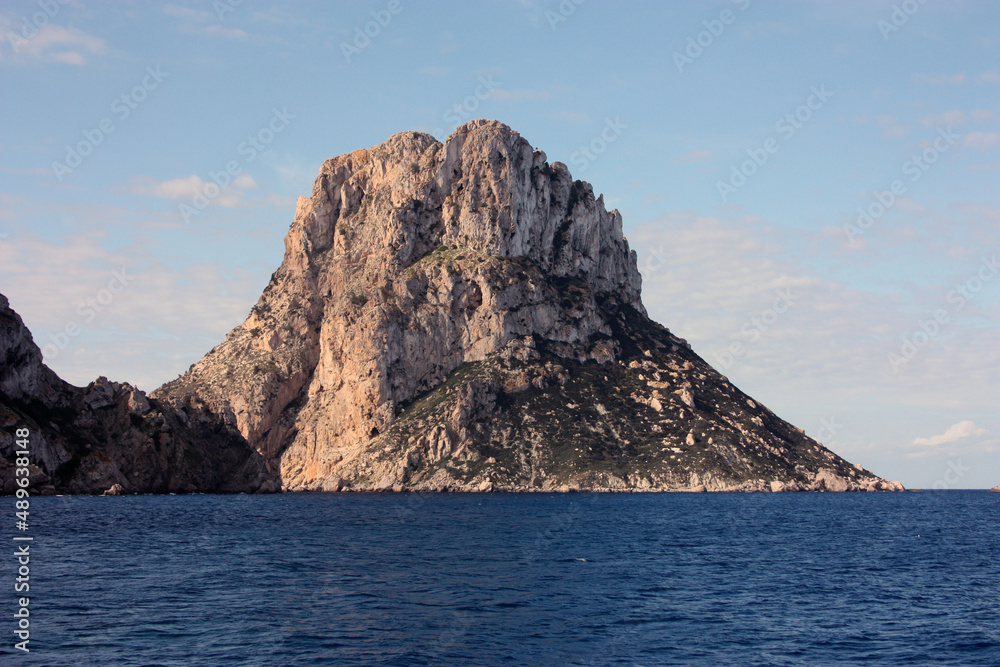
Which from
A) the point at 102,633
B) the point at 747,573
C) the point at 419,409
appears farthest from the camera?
the point at 419,409

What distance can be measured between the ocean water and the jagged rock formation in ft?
95.8

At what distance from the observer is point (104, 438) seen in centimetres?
13788

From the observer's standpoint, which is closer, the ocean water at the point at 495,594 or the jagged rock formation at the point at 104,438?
the ocean water at the point at 495,594

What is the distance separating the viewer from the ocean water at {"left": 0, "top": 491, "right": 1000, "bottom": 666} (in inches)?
→ 1446

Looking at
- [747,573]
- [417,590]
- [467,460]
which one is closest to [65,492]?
[467,460]

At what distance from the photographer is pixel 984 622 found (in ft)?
146

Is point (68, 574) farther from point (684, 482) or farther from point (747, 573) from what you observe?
point (684, 482)

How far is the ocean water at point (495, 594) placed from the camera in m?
36.7

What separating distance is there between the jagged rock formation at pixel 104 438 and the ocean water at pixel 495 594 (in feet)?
95.8

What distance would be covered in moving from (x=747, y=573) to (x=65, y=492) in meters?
110

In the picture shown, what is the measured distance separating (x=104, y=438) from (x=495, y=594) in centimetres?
11021

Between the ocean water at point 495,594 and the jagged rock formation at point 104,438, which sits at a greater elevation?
the jagged rock formation at point 104,438

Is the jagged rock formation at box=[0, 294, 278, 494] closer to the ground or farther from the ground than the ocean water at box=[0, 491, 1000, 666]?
farther from the ground

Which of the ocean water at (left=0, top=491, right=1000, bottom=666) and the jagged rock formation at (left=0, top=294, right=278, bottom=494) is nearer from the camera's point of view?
the ocean water at (left=0, top=491, right=1000, bottom=666)
